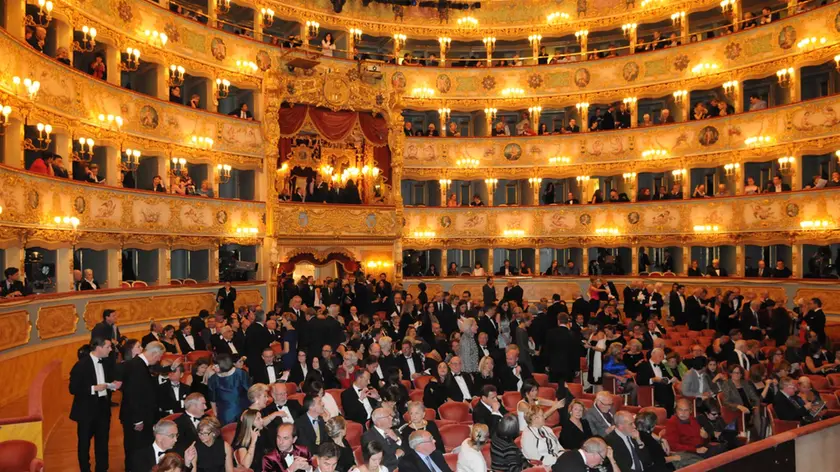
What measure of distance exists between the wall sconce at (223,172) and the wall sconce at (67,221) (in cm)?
723

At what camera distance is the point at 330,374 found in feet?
33.5

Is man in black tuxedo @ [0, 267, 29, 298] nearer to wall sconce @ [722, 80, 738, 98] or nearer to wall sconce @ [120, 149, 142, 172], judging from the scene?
wall sconce @ [120, 149, 142, 172]

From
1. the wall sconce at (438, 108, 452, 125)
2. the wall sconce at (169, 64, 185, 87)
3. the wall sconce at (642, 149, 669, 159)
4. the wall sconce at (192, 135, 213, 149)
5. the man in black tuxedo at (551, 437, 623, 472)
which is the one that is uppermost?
the wall sconce at (169, 64, 185, 87)

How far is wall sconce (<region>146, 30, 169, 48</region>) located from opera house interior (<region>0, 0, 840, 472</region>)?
16cm

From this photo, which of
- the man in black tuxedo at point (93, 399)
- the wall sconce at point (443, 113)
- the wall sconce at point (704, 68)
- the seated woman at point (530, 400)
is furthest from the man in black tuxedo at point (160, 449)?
the wall sconce at point (704, 68)

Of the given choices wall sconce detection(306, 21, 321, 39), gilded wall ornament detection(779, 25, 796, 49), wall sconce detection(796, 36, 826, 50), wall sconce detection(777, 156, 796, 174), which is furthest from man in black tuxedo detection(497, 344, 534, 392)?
wall sconce detection(306, 21, 321, 39)

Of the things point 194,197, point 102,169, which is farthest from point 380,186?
point 102,169

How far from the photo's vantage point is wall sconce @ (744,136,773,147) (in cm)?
2263

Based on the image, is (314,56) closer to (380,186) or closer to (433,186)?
(380,186)

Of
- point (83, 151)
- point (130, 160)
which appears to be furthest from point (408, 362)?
point (130, 160)

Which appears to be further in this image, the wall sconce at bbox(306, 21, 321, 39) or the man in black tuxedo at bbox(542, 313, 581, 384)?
the wall sconce at bbox(306, 21, 321, 39)

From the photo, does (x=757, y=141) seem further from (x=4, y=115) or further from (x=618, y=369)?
(x=4, y=115)

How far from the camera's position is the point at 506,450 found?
6879mm

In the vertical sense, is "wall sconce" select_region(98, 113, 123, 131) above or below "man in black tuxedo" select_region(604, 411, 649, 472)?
above
